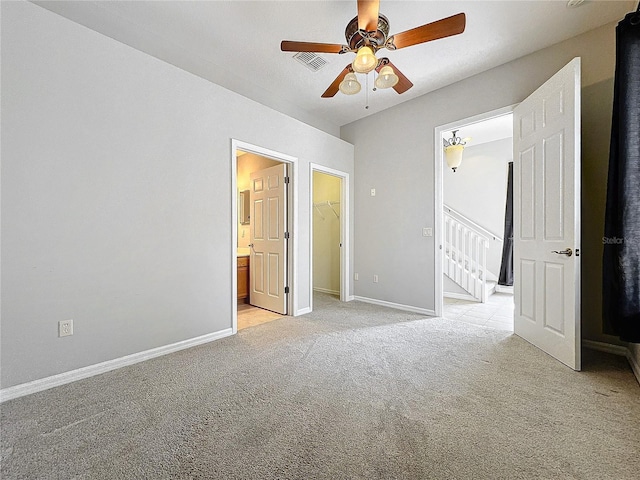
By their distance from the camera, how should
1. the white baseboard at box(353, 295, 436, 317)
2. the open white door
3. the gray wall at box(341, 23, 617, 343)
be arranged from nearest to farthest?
the open white door, the gray wall at box(341, 23, 617, 343), the white baseboard at box(353, 295, 436, 317)

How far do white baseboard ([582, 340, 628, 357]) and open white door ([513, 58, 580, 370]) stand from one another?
1.70 ft

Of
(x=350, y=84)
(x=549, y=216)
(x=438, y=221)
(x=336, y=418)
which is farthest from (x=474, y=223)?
(x=336, y=418)

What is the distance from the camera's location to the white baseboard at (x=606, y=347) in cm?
250

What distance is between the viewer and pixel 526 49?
292 cm

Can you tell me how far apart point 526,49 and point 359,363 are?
354 cm

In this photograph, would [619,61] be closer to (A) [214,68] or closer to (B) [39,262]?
(A) [214,68]

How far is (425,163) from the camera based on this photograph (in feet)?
12.6

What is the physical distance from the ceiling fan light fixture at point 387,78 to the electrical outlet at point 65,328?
3006 mm

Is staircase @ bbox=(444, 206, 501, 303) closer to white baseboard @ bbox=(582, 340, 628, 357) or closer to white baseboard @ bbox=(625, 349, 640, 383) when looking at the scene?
white baseboard @ bbox=(582, 340, 628, 357)

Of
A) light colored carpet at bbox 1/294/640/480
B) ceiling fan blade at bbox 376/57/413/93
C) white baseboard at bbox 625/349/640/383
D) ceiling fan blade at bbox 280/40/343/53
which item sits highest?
ceiling fan blade at bbox 280/40/343/53

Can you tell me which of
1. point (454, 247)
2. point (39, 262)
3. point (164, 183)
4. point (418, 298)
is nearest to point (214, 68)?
point (164, 183)

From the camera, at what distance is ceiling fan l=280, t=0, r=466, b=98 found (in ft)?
6.05

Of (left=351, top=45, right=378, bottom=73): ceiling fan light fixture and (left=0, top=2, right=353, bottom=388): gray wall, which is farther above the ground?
(left=351, top=45, right=378, bottom=73): ceiling fan light fixture

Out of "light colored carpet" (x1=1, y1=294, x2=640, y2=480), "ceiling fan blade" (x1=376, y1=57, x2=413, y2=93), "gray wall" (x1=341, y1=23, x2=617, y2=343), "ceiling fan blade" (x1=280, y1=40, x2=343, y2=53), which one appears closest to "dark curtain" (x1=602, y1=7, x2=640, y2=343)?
"light colored carpet" (x1=1, y1=294, x2=640, y2=480)
